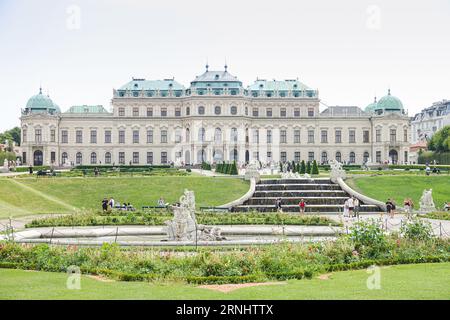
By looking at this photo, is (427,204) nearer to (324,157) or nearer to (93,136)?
(324,157)

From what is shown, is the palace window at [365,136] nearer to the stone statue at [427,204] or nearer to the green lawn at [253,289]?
the stone statue at [427,204]

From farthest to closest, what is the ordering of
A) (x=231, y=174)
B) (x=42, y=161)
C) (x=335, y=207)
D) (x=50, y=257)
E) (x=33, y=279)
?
(x=42, y=161)
(x=231, y=174)
(x=335, y=207)
(x=50, y=257)
(x=33, y=279)

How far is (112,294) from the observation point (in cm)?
1331

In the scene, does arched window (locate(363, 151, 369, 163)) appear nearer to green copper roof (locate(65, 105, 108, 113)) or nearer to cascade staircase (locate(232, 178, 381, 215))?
green copper roof (locate(65, 105, 108, 113))

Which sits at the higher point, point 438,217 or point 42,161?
point 42,161

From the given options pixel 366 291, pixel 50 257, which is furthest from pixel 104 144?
pixel 366 291

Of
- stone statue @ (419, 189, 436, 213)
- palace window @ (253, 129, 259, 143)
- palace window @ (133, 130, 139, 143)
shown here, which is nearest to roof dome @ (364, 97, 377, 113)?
palace window @ (253, 129, 259, 143)

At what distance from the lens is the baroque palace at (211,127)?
8581 centimetres

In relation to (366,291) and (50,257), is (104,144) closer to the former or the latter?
(50,257)

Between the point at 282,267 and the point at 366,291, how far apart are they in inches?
130

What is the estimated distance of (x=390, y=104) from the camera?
88938 millimetres

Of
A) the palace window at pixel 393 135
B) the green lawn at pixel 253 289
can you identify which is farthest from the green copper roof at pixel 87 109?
the green lawn at pixel 253 289

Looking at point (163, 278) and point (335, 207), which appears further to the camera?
point (335, 207)
